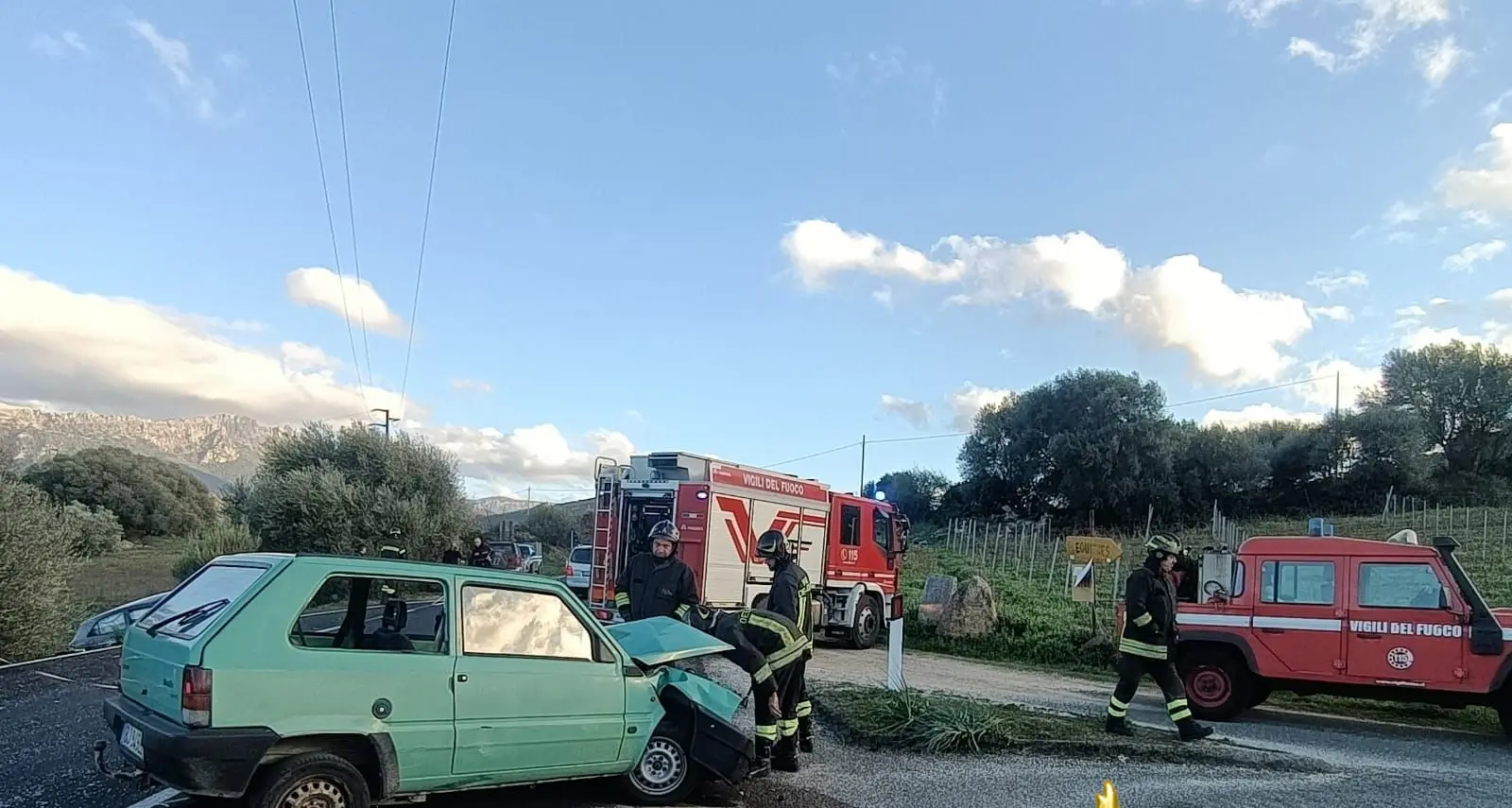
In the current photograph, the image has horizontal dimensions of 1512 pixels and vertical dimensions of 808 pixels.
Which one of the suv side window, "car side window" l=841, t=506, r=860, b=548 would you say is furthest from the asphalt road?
"car side window" l=841, t=506, r=860, b=548

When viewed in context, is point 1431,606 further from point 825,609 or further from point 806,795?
point 825,609

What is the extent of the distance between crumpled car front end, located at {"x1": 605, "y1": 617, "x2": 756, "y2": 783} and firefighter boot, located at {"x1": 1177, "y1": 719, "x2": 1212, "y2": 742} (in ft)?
13.7

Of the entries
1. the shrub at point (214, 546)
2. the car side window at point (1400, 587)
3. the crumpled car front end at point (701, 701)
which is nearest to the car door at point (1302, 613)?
the car side window at point (1400, 587)

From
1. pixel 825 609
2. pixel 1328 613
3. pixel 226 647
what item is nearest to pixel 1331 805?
pixel 1328 613

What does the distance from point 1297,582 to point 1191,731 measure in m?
2.86

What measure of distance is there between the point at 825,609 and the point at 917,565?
12.1m

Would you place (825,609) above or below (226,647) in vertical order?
below

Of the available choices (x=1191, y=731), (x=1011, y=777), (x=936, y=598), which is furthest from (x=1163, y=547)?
(x=936, y=598)

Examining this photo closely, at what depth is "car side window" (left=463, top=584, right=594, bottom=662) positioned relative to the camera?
227 inches

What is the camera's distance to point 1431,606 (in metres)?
9.85

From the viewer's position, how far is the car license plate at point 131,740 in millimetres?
4938

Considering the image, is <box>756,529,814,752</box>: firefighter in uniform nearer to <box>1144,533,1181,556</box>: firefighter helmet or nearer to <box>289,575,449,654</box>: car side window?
<box>289,575,449,654</box>: car side window

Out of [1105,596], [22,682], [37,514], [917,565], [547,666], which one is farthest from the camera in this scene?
[917,565]

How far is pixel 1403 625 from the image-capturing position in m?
9.91
